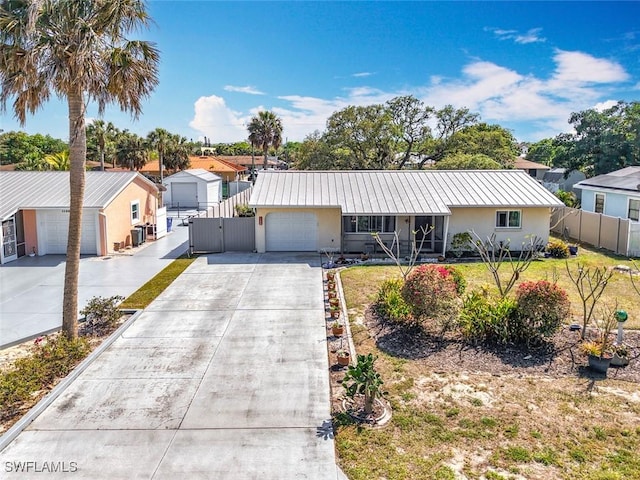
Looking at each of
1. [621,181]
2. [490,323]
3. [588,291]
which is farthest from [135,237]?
[621,181]

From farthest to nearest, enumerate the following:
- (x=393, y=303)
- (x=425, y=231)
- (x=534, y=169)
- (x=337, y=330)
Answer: (x=534, y=169) < (x=425, y=231) < (x=393, y=303) < (x=337, y=330)

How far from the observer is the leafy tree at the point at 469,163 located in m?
33.4

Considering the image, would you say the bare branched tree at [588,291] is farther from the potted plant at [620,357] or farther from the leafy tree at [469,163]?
the leafy tree at [469,163]

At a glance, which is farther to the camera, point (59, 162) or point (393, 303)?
point (59, 162)

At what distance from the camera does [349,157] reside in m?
38.2

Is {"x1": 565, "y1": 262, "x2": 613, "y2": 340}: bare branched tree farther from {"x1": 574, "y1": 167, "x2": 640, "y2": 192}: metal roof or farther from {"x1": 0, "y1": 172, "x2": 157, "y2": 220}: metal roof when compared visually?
{"x1": 0, "y1": 172, "x2": 157, "y2": 220}: metal roof

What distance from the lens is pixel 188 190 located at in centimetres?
4238

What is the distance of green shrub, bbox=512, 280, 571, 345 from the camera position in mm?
11023

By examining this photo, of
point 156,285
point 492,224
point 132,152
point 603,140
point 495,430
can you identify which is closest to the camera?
point 495,430

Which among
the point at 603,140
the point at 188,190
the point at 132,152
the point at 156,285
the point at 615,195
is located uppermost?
the point at 603,140

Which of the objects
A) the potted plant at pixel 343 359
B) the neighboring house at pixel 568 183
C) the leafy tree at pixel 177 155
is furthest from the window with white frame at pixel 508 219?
the leafy tree at pixel 177 155

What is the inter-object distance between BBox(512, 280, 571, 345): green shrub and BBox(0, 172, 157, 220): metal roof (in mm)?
18738

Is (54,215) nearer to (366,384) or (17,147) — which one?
(366,384)

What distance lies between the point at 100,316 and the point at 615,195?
2763 cm
